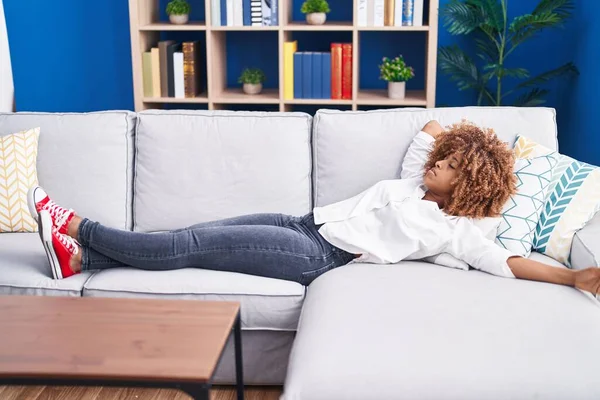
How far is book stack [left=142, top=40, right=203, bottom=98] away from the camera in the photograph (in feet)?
11.8

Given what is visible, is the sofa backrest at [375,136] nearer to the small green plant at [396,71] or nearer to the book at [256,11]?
the small green plant at [396,71]

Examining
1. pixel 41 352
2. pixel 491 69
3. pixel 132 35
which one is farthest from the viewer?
pixel 491 69

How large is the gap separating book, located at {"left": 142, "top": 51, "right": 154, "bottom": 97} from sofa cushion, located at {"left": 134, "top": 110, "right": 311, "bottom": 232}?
1106 millimetres

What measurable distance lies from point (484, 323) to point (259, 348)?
2.35 feet

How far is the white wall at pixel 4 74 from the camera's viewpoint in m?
3.90

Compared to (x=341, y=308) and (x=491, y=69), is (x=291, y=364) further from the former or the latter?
(x=491, y=69)

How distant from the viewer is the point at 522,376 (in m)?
1.56

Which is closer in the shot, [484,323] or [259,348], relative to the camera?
[484,323]

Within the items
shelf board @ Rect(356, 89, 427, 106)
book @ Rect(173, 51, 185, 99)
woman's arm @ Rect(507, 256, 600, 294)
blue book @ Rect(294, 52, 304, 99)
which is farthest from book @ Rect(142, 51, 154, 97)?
woman's arm @ Rect(507, 256, 600, 294)

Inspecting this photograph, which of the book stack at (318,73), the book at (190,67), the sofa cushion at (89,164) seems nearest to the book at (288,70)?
the book stack at (318,73)

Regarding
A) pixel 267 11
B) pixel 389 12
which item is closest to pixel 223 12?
pixel 267 11

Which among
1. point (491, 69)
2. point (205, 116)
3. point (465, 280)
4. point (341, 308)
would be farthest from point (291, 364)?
point (491, 69)

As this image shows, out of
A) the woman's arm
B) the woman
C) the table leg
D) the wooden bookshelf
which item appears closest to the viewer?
the table leg

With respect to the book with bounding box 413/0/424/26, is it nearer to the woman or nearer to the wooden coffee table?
the woman
